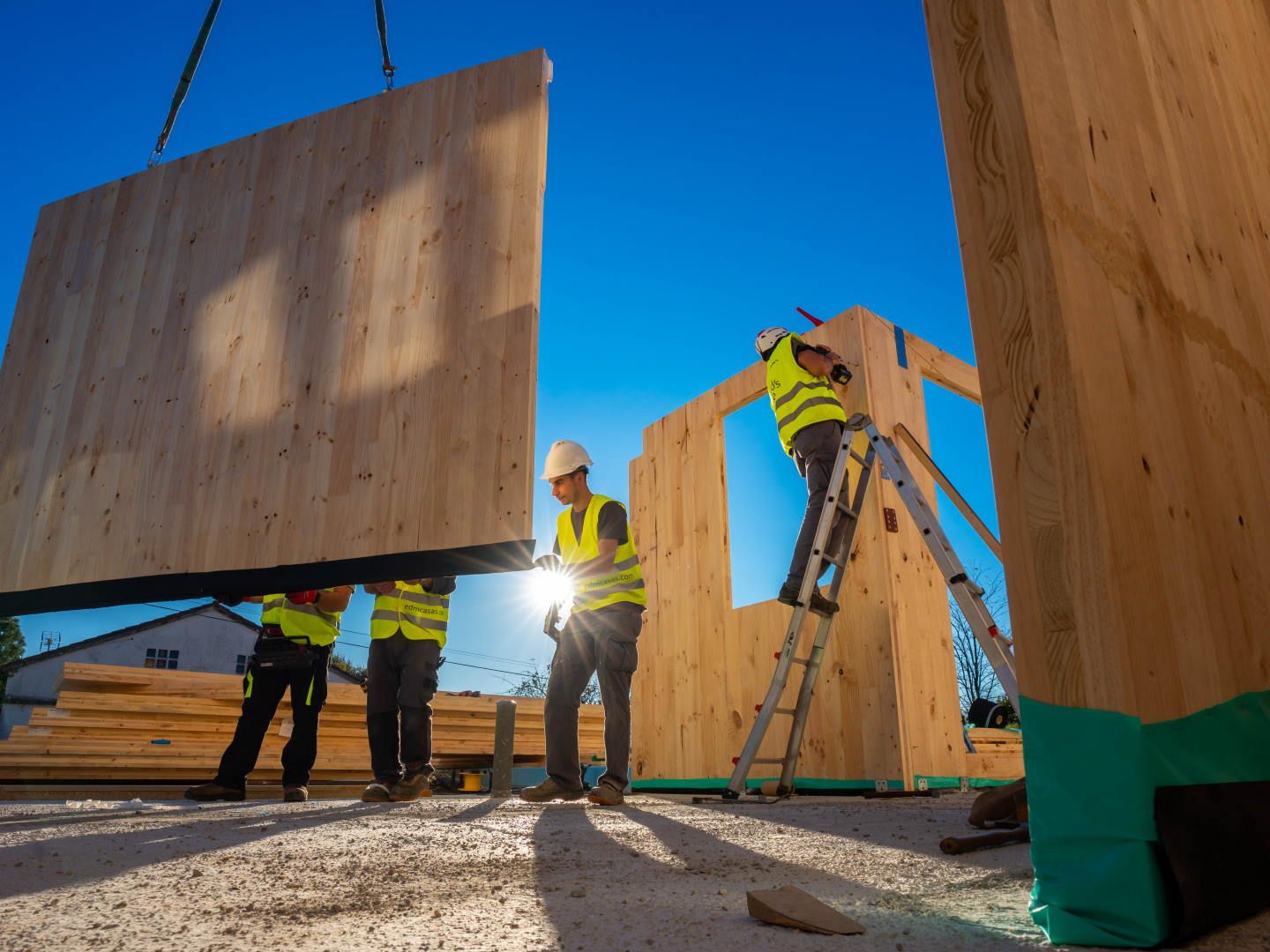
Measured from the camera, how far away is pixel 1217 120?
2381mm

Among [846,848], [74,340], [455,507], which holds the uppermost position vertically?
[74,340]

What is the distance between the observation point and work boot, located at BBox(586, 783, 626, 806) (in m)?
4.03

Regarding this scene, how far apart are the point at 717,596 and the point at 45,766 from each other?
598cm

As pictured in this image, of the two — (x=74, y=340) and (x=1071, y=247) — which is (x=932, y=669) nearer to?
(x=1071, y=247)

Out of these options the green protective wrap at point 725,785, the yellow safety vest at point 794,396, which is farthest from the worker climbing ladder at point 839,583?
the green protective wrap at point 725,785

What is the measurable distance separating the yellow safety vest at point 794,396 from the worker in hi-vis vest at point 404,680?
2.34 meters

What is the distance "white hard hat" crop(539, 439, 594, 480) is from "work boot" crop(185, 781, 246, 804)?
262 cm

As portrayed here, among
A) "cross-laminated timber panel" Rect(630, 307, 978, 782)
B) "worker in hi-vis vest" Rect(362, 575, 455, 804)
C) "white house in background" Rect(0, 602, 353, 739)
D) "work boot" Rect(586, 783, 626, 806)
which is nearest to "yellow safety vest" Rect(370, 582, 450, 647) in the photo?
"worker in hi-vis vest" Rect(362, 575, 455, 804)

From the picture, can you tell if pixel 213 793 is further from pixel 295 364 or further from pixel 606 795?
pixel 295 364

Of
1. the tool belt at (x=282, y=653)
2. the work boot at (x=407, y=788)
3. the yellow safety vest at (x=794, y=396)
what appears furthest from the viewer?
the yellow safety vest at (x=794, y=396)

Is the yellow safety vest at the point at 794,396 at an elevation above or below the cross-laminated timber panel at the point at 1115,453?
above

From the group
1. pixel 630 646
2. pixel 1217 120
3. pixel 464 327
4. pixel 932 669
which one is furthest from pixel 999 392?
pixel 932 669

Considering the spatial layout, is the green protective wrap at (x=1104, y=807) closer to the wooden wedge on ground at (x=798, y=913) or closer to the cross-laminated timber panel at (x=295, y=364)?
the wooden wedge on ground at (x=798, y=913)

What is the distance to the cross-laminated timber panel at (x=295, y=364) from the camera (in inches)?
127
